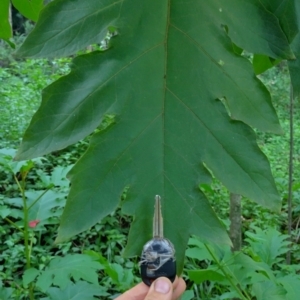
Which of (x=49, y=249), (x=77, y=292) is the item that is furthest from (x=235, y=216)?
(x=49, y=249)

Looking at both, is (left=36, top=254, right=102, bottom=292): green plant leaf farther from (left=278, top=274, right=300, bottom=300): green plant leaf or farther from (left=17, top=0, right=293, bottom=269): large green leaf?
(left=17, top=0, right=293, bottom=269): large green leaf

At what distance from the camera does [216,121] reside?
2.12ft

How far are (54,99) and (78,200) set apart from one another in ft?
0.45

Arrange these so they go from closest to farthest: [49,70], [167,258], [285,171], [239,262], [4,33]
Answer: [167,258] < [4,33] < [239,262] < [285,171] < [49,70]

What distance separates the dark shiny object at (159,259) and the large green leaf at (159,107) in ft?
0.11

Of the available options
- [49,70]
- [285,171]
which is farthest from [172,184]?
[49,70]

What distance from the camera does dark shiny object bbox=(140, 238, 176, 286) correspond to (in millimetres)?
561

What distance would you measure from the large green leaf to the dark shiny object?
0.03m

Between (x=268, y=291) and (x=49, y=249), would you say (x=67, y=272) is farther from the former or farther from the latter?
(x=49, y=249)

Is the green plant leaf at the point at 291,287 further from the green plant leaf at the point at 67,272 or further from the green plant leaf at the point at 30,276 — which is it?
the green plant leaf at the point at 30,276

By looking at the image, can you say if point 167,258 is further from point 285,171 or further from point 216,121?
point 285,171

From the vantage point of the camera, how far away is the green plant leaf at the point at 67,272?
125 cm

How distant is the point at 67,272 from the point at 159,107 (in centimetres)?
77

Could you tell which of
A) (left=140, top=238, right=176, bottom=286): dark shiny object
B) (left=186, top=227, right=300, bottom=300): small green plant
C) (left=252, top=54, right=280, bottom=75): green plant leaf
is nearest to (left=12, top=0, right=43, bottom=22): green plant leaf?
(left=252, top=54, right=280, bottom=75): green plant leaf
